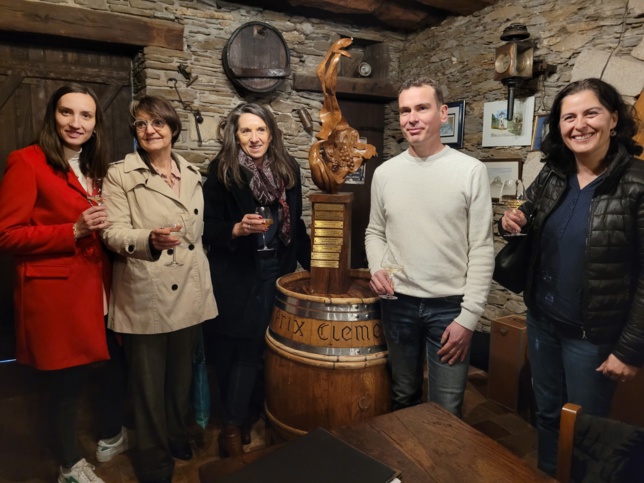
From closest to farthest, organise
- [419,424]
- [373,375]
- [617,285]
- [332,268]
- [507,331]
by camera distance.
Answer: [419,424] < [617,285] < [373,375] < [332,268] < [507,331]

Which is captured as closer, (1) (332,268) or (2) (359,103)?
(1) (332,268)

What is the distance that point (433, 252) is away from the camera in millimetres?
1898

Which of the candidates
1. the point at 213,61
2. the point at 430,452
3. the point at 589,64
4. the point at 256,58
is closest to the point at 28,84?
the point at 213,61

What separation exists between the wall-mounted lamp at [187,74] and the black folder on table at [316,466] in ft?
11.3

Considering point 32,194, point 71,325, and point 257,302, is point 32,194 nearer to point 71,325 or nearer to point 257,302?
point 71,325

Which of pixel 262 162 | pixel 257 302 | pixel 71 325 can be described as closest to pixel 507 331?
pixel 257 302

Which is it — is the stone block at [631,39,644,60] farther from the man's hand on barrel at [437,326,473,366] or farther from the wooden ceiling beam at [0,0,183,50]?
the wooden ceiling beam at [0,0,183,50]

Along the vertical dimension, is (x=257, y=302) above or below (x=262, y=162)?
below

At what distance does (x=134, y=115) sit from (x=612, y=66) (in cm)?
302

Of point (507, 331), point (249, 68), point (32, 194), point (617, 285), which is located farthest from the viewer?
point (249, 68)

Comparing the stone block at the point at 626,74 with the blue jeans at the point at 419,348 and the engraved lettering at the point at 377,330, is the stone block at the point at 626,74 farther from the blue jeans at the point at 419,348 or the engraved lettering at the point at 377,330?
the engraved lettering at the point at 377,330

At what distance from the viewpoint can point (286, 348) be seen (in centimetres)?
208

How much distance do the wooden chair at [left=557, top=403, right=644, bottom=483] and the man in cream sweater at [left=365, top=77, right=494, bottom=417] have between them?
2.21ft

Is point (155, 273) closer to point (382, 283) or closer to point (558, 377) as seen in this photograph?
point (382, 283)
